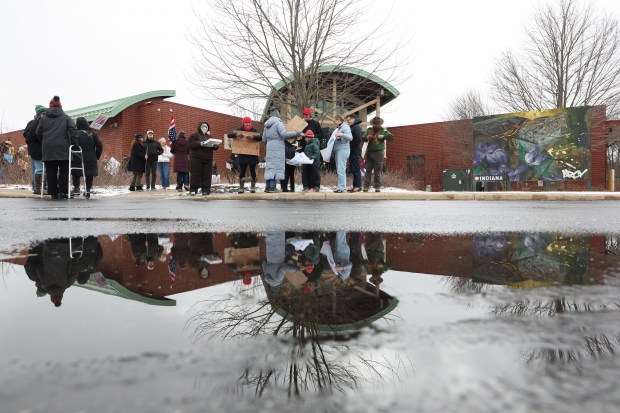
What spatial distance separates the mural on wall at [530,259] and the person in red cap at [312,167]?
8.56 m

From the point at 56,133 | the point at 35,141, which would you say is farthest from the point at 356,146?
the point at 35,141

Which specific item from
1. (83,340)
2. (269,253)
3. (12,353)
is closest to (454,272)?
(269,253)

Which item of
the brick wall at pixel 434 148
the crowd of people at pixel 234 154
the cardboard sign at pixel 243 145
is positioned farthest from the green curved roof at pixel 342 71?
the brick wall at pixel 434 148

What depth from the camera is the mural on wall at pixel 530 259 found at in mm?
2066

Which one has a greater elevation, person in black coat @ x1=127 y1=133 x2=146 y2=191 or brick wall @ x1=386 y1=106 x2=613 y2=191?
brick wall @ x1=386 y1=106 x2=613 y2=191

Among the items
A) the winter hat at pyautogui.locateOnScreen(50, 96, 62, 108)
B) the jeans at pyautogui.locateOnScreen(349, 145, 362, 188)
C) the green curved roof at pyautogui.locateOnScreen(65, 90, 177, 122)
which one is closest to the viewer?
the winter hat at pyautogui.locateOnScreen(50, 96, 62, 108)

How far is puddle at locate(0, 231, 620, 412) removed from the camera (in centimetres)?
88

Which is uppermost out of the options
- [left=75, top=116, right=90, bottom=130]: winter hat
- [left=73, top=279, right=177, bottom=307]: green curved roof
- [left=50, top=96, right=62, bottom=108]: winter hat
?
[left=50, top=96, right=62, bottom=108]: winter hat

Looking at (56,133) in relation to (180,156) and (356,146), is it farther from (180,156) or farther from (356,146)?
(356,146)

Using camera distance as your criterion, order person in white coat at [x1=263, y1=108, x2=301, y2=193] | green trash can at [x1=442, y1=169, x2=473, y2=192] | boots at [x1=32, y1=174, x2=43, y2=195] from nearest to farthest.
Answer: person in white coat at [x1=263, y1=108, x2=301, y2=193], boots at [x1=32, y1=174, x2=43, y2=195], green trash can at [x1=442, y1=169, x2=473, y2=192]

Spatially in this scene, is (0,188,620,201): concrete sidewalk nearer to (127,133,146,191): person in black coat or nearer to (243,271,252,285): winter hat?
(127,133,146,191): person in black coat

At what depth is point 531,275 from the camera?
6.96 ft

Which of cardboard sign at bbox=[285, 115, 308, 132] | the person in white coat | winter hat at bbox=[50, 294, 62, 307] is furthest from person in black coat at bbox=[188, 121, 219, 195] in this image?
winter hat at bbox=[50, 294, 62, 307]

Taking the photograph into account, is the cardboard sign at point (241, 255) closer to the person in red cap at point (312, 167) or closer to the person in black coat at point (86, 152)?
the person in red cap at point (312, 167)
